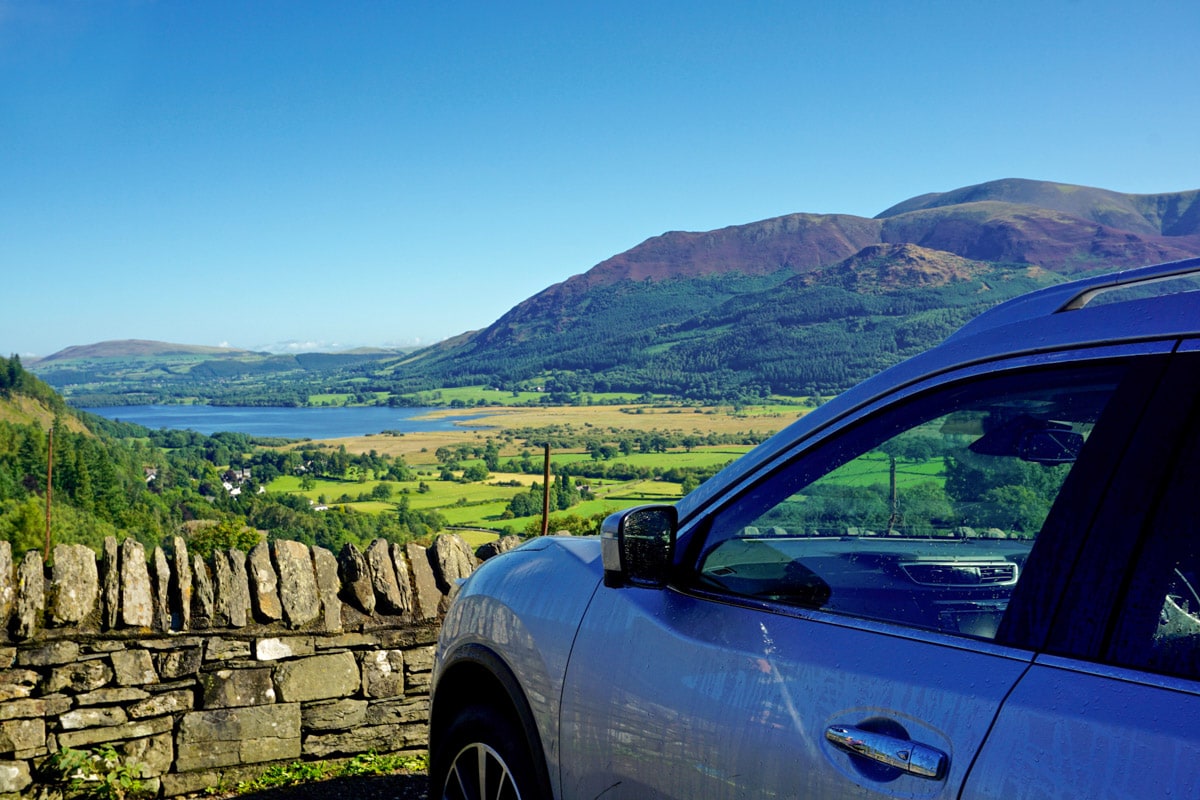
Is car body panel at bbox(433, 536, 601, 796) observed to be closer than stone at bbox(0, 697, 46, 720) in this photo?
Yes

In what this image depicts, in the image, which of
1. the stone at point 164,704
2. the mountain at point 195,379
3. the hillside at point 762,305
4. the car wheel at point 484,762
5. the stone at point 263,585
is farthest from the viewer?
the mountain at point 195,379

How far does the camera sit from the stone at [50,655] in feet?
13.5

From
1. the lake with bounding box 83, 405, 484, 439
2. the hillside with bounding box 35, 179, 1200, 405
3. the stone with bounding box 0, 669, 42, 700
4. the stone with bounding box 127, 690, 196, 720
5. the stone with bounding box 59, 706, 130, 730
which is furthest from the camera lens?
the lake with bounding box 83, 405, 484, 439

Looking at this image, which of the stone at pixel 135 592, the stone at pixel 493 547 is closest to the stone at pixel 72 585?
the stone at pixel 135 592

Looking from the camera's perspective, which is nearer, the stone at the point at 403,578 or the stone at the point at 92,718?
the stone at the point at 92,718

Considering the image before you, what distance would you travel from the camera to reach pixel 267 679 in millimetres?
4492

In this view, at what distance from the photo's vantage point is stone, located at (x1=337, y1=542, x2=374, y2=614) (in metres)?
4.75

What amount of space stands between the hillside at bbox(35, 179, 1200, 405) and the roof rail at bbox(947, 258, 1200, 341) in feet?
38.6

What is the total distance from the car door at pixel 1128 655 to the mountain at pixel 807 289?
109 inches

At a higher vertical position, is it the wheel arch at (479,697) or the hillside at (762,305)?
the hillside at (762,305)

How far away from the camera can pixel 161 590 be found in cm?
439

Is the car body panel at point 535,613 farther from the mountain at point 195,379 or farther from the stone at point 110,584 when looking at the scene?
the mountain at point 195,379

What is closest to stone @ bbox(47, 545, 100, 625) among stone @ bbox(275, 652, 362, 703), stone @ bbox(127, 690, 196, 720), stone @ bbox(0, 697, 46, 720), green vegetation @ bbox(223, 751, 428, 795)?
stone @ bbox(0, 697, 46, 720)

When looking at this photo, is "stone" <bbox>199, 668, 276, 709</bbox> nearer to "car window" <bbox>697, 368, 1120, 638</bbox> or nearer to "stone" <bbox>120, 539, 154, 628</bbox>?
"stone" <bbox>120, 539, 154, 628</bbox>
